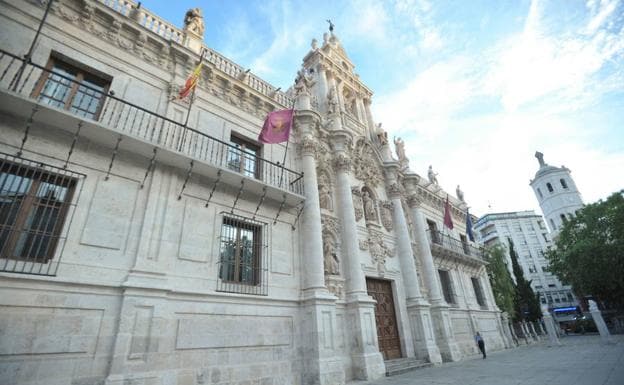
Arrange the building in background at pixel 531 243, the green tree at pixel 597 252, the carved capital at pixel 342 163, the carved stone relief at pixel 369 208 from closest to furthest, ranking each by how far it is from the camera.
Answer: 1. the carved capital at pixel 342 163
2. the carved stone relief at pixel 369 208
3. the green tree at pixel 597 252
4. the building in background at pixel 531 243

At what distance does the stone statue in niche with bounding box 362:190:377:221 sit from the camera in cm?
1360

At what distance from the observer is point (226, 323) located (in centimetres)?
753

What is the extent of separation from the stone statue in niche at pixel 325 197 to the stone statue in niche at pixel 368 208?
2374 millimetres

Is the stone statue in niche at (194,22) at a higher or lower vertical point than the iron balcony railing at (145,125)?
higher

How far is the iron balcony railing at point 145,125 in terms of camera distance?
6516 mm

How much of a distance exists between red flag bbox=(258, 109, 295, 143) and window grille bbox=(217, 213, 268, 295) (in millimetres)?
2488

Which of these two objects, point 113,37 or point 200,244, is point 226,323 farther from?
point 113,37

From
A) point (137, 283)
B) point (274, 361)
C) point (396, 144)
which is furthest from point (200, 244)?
point (396, 144)

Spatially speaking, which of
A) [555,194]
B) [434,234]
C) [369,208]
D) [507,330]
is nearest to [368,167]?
[369,208]

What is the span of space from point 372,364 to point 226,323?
15.8ft

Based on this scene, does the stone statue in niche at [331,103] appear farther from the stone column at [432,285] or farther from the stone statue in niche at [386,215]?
the stone column at [432,285]

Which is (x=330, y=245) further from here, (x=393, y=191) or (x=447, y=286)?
(x=447, y=286)

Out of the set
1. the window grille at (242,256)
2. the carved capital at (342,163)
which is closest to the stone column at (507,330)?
the carved capital at (342,163)

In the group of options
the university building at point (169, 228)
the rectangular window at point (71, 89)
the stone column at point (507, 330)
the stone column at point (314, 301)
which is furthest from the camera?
the stone column at point (507, 330)
